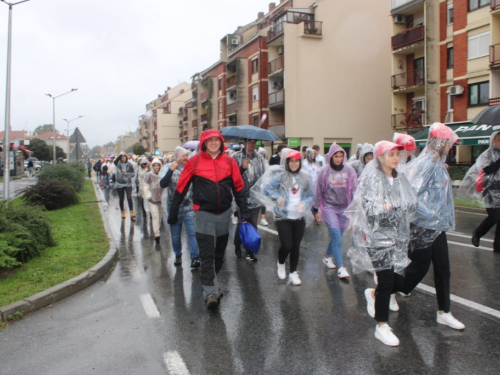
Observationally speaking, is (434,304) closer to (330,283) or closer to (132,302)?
(330,283)

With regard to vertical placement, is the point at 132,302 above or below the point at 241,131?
below

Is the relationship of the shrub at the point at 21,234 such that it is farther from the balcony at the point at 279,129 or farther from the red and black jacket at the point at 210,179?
the balcony at the point at 279,129

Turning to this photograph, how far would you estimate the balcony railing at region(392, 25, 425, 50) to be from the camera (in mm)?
28422

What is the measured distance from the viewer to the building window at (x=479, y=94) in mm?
24625

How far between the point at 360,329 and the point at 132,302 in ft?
8.87

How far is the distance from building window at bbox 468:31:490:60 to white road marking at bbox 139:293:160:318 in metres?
24.9

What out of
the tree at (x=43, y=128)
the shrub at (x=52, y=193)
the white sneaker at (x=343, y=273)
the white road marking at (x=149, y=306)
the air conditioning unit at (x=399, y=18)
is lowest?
the white road marking at (x=149, y=306)

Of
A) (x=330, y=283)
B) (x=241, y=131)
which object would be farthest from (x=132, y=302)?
(x=241, y=131)

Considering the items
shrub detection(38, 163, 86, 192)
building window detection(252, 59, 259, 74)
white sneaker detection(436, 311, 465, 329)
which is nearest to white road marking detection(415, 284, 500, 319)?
white sneaker detection(436, 311, 465, 329)

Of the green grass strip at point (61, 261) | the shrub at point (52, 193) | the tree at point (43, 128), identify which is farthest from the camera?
the tree at point (43, 128)

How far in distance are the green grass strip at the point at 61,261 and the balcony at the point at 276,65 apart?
2914 cm

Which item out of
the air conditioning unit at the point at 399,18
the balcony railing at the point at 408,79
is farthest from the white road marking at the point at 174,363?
the air conditioning unit at the point at 399,18

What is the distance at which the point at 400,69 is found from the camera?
103ft

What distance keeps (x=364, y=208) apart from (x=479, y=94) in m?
24.7
